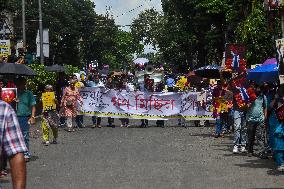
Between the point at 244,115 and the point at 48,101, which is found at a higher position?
the point at 48,101

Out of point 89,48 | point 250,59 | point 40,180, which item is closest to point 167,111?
point 250,59

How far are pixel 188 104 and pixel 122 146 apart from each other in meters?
9.30

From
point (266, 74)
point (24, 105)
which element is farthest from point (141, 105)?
point (24, 105)

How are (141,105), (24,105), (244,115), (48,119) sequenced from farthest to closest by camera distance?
(141,105), (48,119), (244,115), (24,105)

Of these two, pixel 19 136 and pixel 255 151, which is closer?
pixel 19 136

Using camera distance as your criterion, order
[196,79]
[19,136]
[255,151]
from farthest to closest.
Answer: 1. [196,79]
2. [255,151]
3. [19,136]

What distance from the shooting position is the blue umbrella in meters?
15.2

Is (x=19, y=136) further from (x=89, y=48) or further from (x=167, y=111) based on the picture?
(x=89, y=48)

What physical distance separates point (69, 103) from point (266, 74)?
10.4 meters

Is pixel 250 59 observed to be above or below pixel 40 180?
above

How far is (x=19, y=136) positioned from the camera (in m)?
4.45

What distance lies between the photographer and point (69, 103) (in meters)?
24.5

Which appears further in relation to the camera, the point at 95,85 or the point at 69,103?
the point at 95,85

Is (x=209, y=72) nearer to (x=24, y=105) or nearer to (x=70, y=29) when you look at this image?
(x=24, y=105)
